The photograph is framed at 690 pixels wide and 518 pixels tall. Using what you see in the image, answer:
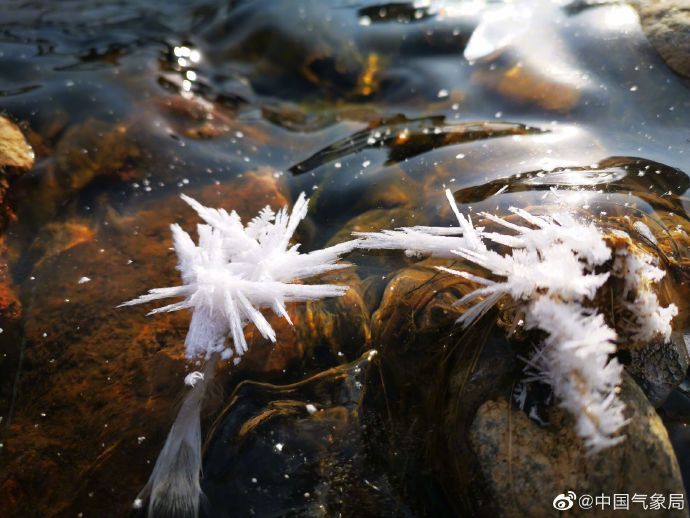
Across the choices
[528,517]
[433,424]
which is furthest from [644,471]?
[433,424]

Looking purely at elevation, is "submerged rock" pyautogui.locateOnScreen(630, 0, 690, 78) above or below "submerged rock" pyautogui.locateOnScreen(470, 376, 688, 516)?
above

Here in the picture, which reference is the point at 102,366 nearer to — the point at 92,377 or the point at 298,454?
the point at 92,377

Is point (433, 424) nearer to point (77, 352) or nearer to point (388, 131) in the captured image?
point (77, 352)

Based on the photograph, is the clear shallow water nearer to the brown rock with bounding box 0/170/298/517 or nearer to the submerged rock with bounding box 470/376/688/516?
the brown rock with bounding box 0/170/298/517

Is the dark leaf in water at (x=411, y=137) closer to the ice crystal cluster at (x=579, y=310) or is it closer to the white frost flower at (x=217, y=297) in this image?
the white frost flower at (x=217, y=297)

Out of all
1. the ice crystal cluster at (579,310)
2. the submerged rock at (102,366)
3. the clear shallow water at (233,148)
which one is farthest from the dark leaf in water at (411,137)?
the ice crystal cluster at (579,310)

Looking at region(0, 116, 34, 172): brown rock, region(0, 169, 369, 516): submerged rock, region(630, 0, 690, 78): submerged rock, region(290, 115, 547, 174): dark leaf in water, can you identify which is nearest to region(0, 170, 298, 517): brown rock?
region(0, 169, 369, 516): submerged rock
